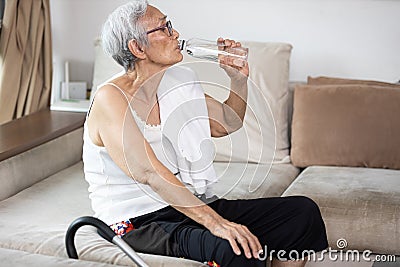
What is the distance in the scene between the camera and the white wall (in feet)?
11.7

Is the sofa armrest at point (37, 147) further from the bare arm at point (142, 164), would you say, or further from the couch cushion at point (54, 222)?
the bare arm at point (142, 164)

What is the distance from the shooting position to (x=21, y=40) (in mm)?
3545

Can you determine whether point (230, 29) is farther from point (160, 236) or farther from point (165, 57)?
point (160, 236)

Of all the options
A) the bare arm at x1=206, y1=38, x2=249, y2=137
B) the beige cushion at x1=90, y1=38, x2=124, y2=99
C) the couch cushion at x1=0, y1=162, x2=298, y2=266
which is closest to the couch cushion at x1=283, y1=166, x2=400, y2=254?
the couch cushion at x1=0, y1=162, x2=298, y2=266

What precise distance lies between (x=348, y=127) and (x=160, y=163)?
120 cm

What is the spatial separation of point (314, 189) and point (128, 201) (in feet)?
2.67

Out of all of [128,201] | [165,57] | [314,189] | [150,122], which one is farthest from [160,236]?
[314,189]

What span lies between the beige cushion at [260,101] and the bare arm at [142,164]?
0.16 metres

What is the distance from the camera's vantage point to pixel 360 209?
2.62 m

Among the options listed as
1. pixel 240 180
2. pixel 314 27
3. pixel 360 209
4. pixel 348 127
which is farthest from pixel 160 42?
pixel 314 27

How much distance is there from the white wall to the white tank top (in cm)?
154

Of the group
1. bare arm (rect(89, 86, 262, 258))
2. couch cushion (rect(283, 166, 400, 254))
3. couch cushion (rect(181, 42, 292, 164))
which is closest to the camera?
bare arm (rect(89, 86, 262, 258))

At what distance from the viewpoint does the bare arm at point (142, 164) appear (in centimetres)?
216

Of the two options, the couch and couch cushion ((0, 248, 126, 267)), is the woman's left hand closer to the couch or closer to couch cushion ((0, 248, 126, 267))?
the couch
